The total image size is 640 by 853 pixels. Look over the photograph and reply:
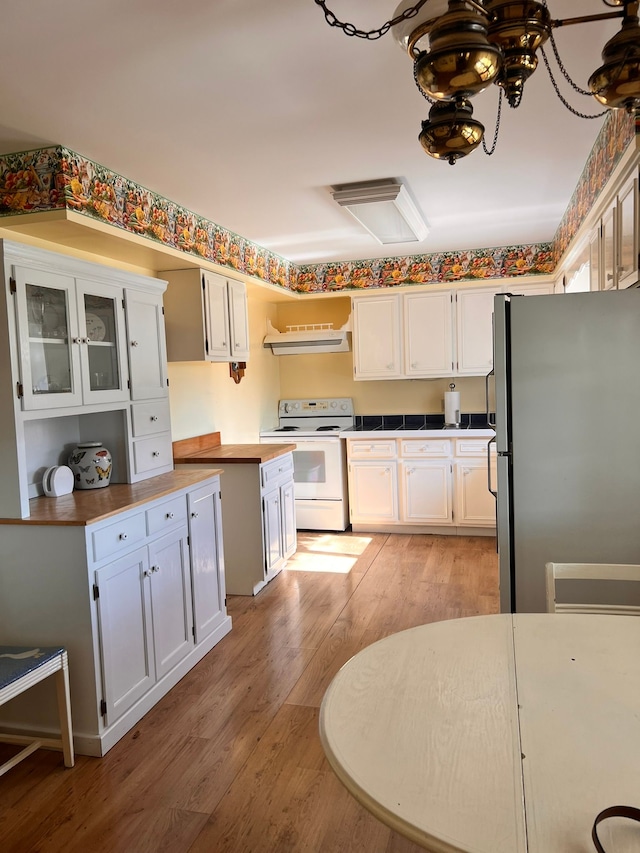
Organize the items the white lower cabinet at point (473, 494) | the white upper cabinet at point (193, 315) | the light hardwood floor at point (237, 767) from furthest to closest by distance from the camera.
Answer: the white lower cabinet at point (473, 494), the white upper cabinet at point (193, 315), the light hardwood floor at point (237, 767)

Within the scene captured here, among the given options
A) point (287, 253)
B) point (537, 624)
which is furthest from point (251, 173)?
point (537, 624)

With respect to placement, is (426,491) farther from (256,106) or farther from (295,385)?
(256,106)

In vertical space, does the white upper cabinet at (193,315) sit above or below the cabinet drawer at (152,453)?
above

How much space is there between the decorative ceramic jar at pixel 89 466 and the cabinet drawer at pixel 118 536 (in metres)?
0.47

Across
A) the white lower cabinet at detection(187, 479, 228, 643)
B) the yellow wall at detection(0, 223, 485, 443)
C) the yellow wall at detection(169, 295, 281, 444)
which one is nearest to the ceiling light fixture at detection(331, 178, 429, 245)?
the yellow wall at detection(0, 223, 485, 443)

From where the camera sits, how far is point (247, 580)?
4.21m

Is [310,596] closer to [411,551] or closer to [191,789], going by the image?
[411,551]

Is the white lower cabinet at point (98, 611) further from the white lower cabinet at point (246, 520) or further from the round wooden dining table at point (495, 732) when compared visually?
the round wooden dining table at point (495, 732)

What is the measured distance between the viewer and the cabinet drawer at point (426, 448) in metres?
5.38

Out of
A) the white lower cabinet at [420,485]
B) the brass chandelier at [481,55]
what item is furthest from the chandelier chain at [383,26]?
the white lower cabinet at [420,485]

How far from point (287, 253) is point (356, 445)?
5.72 ft

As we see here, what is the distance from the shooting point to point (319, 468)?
5617 millimetres

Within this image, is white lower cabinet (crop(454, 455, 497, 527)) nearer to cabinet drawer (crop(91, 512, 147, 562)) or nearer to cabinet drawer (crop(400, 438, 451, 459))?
cabinet drawer (crop(400, 438, 451, 459))

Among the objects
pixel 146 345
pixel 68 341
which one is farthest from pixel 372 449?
pixel 68 341
